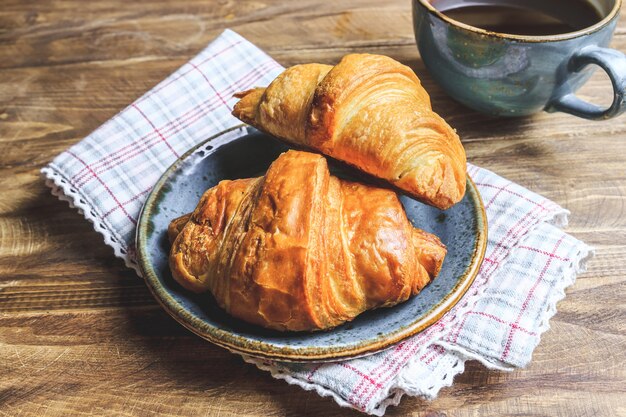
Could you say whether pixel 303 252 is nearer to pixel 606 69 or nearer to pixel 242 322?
pixel 242 322

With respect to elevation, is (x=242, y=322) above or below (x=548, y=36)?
below

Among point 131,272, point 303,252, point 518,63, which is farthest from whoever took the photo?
point 518,63

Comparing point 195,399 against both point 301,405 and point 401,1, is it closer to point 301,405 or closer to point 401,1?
point 301,405

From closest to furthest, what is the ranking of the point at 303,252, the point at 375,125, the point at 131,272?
the point at 303,252
the point at 375,125
the point at 131,272

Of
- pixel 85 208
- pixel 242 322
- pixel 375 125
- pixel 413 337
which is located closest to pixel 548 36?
pixel 375 125

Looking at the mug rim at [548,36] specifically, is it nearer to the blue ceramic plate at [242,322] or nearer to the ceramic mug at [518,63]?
the ceramic mug at [518,63]

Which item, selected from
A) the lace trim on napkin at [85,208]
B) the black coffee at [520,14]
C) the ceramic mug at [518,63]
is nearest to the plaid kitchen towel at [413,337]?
the lace trim on napkin at [85,208]

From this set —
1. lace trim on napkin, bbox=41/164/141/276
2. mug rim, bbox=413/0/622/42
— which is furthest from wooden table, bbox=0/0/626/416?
mug rim, bbox=413/0/622/42
